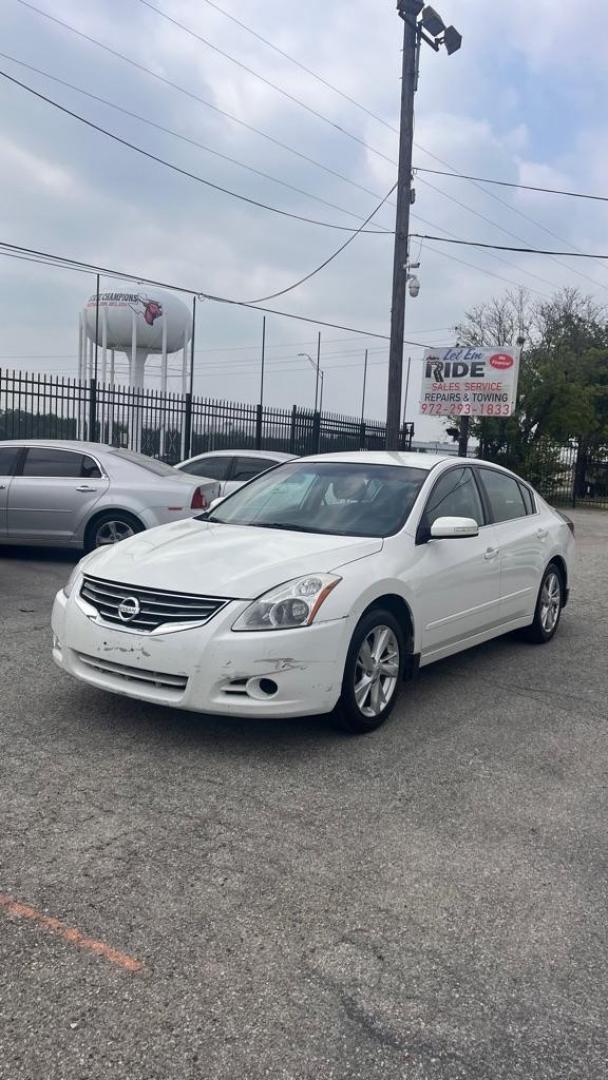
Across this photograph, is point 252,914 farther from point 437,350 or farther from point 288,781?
point 437,350

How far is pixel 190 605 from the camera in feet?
13.9

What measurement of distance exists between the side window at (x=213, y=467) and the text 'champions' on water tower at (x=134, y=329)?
1731 centimetres

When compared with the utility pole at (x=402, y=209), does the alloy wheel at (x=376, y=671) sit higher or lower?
lower

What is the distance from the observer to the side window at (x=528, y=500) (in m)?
6.96

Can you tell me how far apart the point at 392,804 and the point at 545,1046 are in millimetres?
1487

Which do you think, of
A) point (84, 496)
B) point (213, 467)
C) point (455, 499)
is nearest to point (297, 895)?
point (455, 499)

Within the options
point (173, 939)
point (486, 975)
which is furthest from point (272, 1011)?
point (486, 975)

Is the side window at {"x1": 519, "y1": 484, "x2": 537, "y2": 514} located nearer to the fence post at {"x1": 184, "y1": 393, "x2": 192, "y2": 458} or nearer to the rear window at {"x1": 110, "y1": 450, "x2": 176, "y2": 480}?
the rear window at {"x1": 110, "y1": 450, "x2": 176, "y2": 480}

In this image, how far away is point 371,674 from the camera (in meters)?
4.62

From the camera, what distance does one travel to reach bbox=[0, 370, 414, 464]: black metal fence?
15.1 metres

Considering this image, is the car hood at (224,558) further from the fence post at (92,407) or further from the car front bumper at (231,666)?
the fence post at (92,407)

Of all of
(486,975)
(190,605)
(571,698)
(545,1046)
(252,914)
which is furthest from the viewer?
(571,698)

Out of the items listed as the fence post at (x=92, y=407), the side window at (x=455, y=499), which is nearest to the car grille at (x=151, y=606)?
the side window at (x=455, y=499)

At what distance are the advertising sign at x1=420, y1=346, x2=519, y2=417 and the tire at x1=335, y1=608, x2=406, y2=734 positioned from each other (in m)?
15.7
